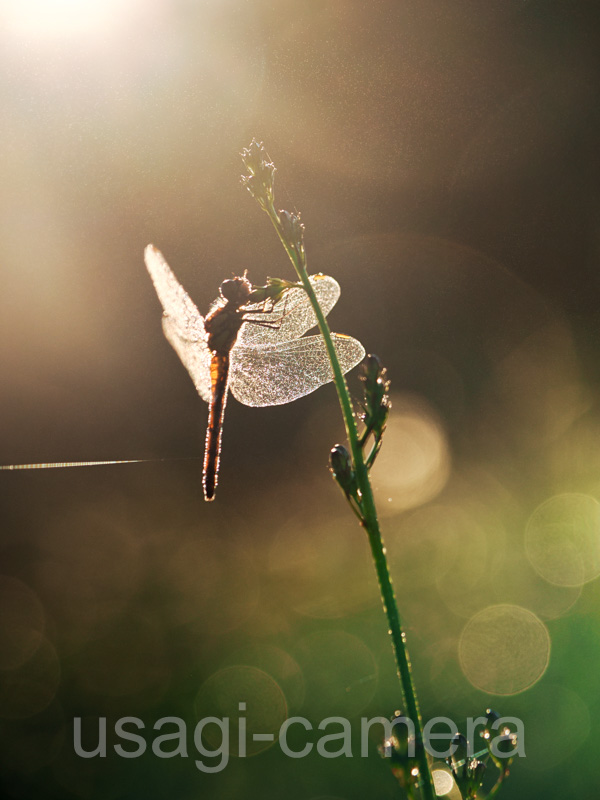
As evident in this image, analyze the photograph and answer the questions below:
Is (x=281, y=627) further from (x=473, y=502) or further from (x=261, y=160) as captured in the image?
(x=261, y=160)

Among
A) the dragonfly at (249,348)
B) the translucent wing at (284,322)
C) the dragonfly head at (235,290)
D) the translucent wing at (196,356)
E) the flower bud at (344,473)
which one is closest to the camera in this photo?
the flower bud at (344,473)

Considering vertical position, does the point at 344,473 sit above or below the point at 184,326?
below

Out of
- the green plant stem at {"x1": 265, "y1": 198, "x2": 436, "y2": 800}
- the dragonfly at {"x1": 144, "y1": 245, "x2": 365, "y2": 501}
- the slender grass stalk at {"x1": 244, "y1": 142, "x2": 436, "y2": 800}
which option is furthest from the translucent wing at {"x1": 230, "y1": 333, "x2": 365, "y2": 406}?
the green plant stem at {"x1": 265, "y1": 198, "x2": 436, "y2": 800}

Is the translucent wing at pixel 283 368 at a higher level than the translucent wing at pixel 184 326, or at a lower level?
lower

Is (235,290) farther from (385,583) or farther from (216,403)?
(385,583)

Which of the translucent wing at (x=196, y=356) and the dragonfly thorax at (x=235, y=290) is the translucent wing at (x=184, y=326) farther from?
the dragonfly thorax at (x=235, y=290)

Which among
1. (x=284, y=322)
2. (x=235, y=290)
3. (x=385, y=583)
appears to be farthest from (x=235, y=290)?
(x=385, y=583)

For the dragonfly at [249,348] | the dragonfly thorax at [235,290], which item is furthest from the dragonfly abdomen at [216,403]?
the dragonfly thorax at [235,290]

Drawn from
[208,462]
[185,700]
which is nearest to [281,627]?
[185,700]
